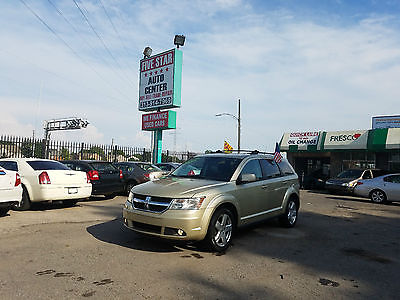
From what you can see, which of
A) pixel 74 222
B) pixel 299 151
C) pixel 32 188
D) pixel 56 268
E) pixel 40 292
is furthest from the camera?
pixel 299 151

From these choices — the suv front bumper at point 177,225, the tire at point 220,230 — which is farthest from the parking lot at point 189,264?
the suv front bumper at point 177,225

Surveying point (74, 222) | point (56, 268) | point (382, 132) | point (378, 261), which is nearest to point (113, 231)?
point (74, 222)

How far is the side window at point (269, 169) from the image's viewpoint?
7.20 metres

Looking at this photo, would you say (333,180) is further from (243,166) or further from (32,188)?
(32,188)

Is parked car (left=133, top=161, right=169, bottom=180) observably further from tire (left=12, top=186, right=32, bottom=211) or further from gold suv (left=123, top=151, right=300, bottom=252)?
gold suv (left=123, top=151, right=300, bottom=252)

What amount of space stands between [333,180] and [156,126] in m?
11.5

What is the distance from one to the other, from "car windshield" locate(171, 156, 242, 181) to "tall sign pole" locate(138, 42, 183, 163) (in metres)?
14.4

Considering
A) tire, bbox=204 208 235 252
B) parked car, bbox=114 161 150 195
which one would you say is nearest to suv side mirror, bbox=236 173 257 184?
tire, bbox=204 208 235 252

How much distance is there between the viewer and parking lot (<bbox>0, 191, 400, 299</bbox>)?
394cm

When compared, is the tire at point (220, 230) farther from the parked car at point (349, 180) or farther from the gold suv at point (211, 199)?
the parked car at point (349, 180)

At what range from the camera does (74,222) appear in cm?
767

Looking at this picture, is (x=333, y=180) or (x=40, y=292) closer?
(x=40, y=292)

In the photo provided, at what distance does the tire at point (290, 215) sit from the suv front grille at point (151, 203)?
3.45 metres

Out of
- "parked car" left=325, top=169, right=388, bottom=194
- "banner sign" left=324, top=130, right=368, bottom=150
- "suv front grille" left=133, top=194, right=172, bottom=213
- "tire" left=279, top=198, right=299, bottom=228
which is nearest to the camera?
"suv front grille" left=133, top=194, right=172, bottom=213
